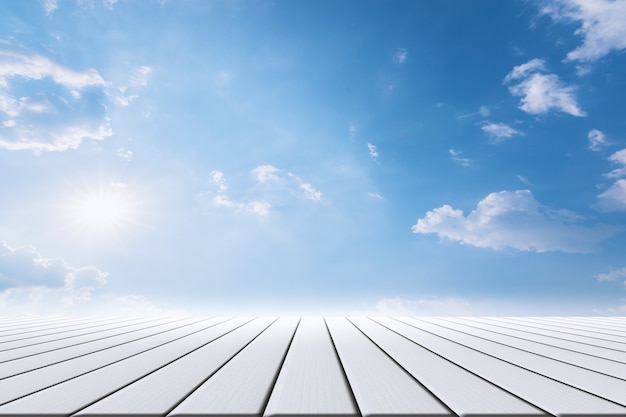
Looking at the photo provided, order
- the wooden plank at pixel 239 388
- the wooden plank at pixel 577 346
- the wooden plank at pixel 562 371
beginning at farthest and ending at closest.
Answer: the wooden plank at pixel 577 346 < the wooden plank at pixel 562 371 < the wooden plank at pixel 239 388

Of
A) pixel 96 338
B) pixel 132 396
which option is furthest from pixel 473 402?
pixel 96 338

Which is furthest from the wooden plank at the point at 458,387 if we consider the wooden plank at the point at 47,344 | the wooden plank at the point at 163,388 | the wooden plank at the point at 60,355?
the wooden plank at the point at 47,344

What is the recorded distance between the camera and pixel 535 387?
131cm

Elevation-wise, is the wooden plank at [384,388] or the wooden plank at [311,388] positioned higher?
the wooden plank at [384,388]

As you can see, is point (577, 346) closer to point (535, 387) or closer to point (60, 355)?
point (535, 387)

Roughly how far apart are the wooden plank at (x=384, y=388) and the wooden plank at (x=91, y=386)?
83 cm

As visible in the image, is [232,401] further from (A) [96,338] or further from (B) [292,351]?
(A) [96,338]

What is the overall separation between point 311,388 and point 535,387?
96cm

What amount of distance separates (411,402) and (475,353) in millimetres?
1145

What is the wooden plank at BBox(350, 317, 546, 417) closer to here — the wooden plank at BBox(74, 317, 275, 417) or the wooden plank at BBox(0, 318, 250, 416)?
the wooden plank at BBox(74, 317, 275, 417)

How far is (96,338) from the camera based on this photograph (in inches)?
107

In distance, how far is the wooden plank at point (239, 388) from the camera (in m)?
1.05

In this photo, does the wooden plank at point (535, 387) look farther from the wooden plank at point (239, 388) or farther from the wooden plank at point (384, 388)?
the wooden plank at point (239, 388)

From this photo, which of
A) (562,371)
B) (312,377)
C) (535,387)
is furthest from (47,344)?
(562,371)
